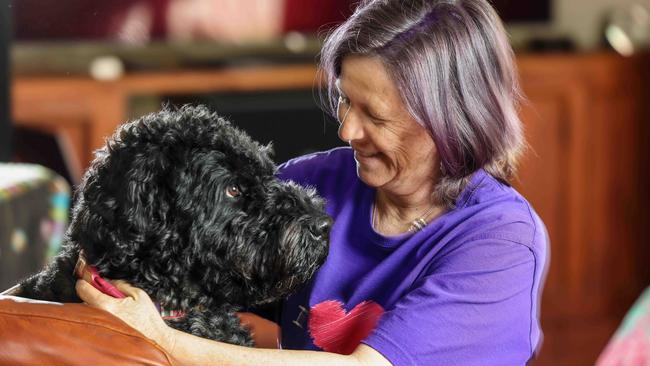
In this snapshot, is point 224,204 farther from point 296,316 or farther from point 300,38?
point 300,38

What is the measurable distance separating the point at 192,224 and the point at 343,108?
36 cm

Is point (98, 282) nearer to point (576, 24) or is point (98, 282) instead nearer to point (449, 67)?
point (449, 67)

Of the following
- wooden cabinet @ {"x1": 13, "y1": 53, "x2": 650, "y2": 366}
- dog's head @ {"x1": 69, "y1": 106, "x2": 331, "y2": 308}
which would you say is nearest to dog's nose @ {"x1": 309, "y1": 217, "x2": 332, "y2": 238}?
dog's head @ {"x1": 69, "y1": 106, "x2": 331, "y2": 308}

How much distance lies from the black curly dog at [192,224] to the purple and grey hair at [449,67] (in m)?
0.25

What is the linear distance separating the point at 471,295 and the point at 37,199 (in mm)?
1730

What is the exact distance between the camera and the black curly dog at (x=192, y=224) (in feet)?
5.45

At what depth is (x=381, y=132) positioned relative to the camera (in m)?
1.84

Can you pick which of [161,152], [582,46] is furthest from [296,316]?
[582,46]

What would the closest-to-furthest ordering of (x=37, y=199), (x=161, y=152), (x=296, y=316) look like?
(x=161, y=152), (x=296, y=316), (x=37, y=199)

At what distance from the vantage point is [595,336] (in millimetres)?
4961

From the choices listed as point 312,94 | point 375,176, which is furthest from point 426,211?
point 312,94

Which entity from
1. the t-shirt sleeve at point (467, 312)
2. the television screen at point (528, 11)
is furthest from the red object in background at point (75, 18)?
the t-shirt sleeve at point (467, 312)

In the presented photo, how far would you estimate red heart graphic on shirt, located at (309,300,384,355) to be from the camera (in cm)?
190

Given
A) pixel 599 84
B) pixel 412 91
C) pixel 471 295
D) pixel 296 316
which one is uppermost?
pixel 412 91
